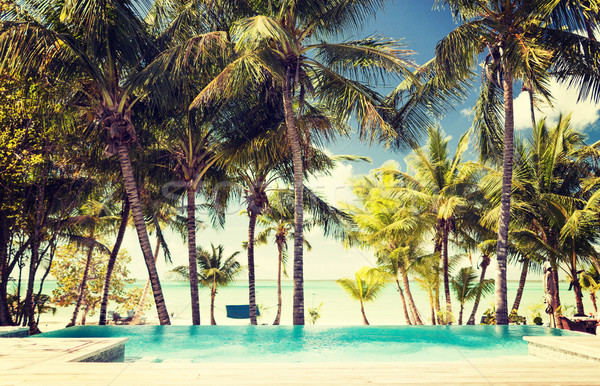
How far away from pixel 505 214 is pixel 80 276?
17.0m

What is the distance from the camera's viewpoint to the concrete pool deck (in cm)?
285

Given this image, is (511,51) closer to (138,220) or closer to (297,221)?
(297,221)

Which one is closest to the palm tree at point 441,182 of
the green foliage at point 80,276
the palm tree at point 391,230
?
the palm tree at point 391,230

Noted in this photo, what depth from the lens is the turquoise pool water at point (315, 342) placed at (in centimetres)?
630

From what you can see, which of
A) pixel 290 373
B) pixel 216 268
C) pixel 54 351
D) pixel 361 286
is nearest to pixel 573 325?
pixel 361 286

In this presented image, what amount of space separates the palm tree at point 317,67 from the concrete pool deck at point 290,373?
17.1 feet

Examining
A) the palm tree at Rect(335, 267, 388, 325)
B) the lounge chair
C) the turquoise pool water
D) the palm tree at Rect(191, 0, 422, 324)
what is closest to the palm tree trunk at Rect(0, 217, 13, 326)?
the turquoise pool water

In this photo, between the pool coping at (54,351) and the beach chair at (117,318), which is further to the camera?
the beach chair at (117,318)

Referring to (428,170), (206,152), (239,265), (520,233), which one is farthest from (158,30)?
(239,265)

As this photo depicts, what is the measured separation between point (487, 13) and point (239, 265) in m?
17.1

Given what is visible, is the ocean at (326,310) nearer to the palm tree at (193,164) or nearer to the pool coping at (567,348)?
the palm tree at (193,164)

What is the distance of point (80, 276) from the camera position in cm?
1833

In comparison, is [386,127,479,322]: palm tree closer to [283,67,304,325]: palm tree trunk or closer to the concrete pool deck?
[283,67,304,325]: palm tree trunk

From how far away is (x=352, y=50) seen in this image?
8.14m
